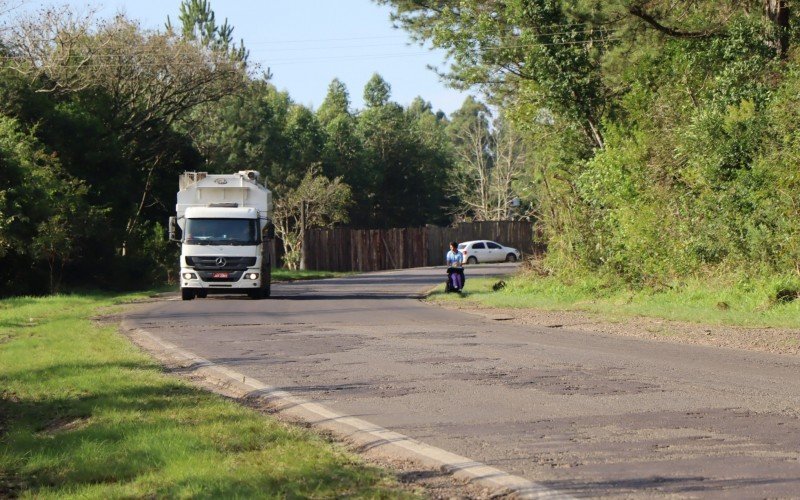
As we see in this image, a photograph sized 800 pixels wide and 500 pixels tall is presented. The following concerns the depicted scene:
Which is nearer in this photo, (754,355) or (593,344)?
(754,355)

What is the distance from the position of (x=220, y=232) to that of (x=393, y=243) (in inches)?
1364

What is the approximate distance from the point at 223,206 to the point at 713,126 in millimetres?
14738

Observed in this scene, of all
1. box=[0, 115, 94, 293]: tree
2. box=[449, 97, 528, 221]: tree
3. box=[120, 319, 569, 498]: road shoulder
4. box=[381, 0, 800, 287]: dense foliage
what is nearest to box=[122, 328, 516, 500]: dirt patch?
box=[120, 319, 569, 498]: road shoulder

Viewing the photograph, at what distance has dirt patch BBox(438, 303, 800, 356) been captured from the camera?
16.4 metres

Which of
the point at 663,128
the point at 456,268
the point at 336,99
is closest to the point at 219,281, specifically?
the point at 456,268

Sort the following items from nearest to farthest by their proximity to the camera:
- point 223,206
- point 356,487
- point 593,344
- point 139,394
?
point 356,487 < point 139,394 < point 593,344 < point 223,206

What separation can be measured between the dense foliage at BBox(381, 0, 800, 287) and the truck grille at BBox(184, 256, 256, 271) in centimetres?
898

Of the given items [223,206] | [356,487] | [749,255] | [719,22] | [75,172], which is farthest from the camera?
[75,172]

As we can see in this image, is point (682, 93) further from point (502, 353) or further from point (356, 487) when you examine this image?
point (356, 487)

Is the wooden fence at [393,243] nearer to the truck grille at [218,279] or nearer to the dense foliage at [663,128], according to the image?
the dense foliage at [663,128]

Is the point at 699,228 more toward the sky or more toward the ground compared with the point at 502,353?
more toward the sky

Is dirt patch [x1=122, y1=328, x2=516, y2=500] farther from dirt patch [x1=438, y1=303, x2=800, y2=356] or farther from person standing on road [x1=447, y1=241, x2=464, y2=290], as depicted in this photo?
person standing on road [x1=447, y1=241, x2=464, y2=290]

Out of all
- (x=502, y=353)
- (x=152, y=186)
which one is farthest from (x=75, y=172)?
(x=502, y=353)

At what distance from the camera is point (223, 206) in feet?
107
